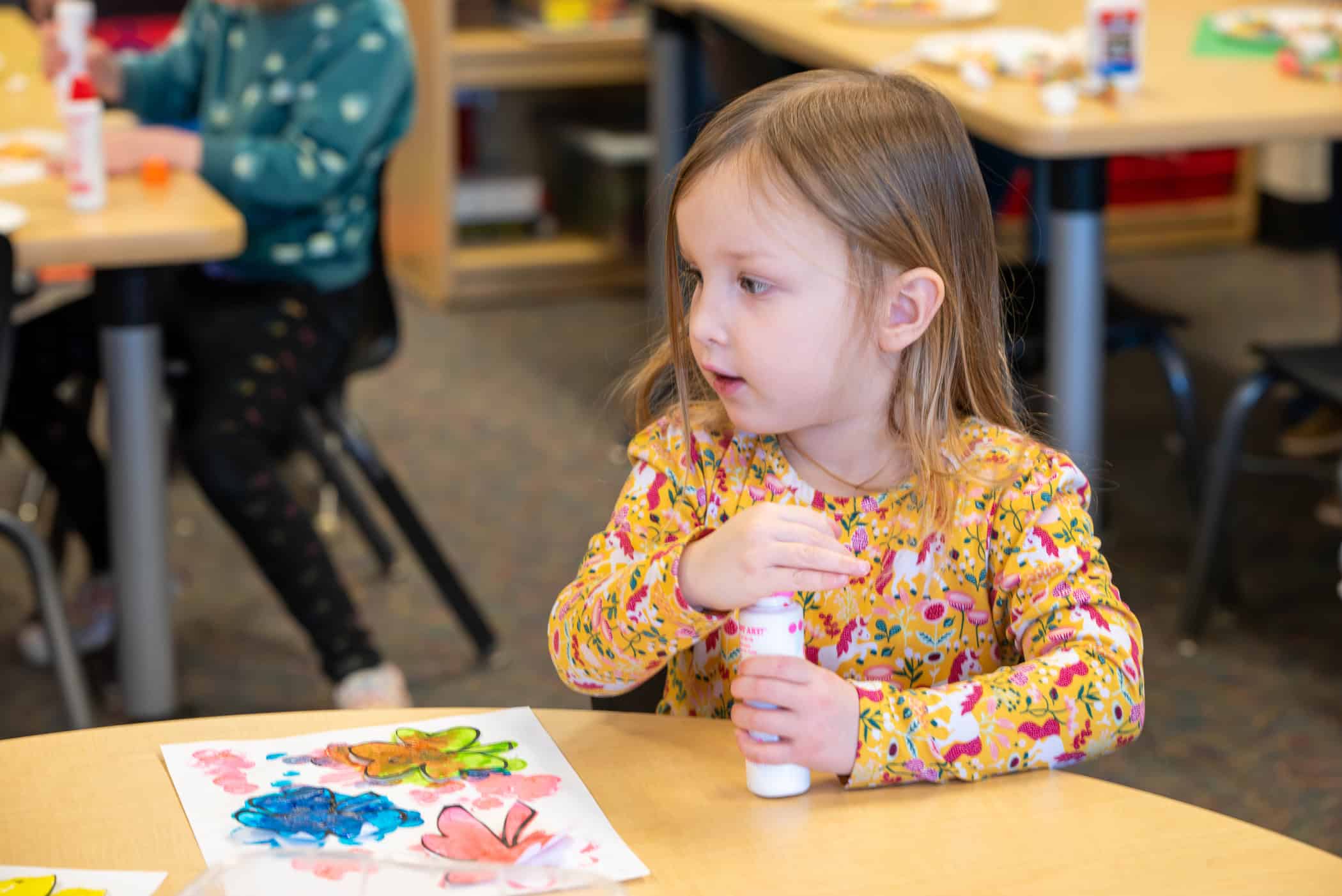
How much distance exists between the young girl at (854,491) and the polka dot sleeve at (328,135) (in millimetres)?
1079

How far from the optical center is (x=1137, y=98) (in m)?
2.07

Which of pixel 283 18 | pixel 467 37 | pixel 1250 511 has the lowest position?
pixel 1250 511

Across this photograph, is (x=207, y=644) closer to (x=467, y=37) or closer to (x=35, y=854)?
(x=35, y=854)

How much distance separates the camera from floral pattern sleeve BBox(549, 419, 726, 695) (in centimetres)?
93

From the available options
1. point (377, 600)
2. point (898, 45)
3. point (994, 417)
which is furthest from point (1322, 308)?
point (994, 417)

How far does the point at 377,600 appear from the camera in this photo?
2.54 metres

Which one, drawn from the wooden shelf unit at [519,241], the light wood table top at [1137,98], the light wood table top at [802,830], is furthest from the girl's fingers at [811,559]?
the wooden shelf unit at [519,241]

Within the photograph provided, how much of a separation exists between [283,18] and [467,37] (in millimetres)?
1740

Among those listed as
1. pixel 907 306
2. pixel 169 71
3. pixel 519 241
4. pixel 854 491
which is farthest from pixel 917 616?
pixel 519 241

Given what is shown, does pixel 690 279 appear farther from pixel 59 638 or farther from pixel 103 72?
pixel 103 72

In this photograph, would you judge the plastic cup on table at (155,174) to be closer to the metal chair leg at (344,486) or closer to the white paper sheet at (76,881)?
the metal chair leg at (344,486)

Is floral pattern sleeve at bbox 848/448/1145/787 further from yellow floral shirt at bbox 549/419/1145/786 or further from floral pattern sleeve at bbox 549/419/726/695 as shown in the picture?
floral pattern sleeve at bbox 549/419/726/695

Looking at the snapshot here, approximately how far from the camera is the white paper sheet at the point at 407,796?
809 millimetres

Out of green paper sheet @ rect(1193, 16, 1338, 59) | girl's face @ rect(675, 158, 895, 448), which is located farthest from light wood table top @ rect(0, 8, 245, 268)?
green paper sheet @ rect(1193, 16, 1338, 59)
